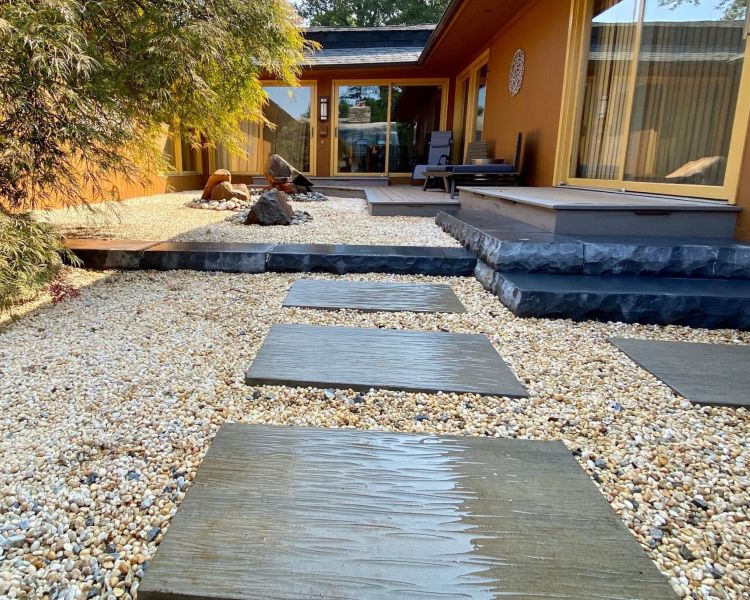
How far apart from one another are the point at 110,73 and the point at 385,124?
24.2 ft

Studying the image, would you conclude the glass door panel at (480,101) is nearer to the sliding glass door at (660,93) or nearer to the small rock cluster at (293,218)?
the sliding glass door at (660,93)

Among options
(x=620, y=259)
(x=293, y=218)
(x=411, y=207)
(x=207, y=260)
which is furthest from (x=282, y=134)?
(x=620, y=259)

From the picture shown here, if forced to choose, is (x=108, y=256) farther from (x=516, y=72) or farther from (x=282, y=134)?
(x=282, y=134)

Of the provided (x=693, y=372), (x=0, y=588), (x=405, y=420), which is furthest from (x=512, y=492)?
(x=693, y=372)

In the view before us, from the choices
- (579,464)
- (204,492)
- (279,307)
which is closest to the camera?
(204,492)

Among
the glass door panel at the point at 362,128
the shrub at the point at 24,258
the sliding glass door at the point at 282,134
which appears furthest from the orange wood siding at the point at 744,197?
the sliding glass door at the point at 282,134

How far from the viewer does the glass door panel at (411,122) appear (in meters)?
9.79

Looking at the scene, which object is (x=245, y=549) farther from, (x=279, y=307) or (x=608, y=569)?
(x=279, y=307)

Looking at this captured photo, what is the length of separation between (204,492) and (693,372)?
5.87ft

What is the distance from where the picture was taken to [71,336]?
211 centimetres

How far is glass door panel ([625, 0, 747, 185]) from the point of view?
3.15m

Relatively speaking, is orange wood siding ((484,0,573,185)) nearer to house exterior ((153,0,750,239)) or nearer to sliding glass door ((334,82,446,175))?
house exterior ((153,0,750,239))

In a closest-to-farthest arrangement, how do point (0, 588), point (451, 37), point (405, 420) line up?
point (0, 588) → point (405, 420) → point (451, 37)

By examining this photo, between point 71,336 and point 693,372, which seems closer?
point 693,372
